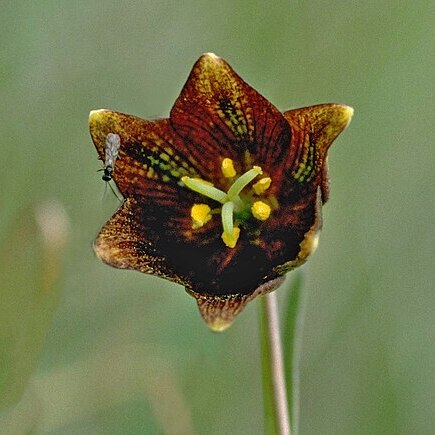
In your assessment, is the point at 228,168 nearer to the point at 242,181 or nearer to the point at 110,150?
the point at 242,181

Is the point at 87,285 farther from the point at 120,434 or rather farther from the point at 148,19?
the point at 148,19

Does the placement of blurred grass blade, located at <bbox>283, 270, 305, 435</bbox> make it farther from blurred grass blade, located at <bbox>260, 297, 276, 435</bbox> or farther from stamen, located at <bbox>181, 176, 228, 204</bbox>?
stamen, located at <bbox>181, 176, 228, 204</bbox>

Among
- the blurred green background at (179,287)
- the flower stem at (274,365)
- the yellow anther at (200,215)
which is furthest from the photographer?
the blurred green background at (179,287)

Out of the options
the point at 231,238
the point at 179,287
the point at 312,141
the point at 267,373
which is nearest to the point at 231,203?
the point at 231,238

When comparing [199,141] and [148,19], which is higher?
[148,19]

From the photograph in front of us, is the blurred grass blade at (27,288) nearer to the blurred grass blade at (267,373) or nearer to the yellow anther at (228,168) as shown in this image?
the yellow anther at (228,168)

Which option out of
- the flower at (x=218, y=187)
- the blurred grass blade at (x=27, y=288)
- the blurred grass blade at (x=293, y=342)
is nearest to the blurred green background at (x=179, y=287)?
the blurred grass blade at (x=27, y=288)

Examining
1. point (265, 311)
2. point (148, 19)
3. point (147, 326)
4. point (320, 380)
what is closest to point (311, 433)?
point (320, 380)
